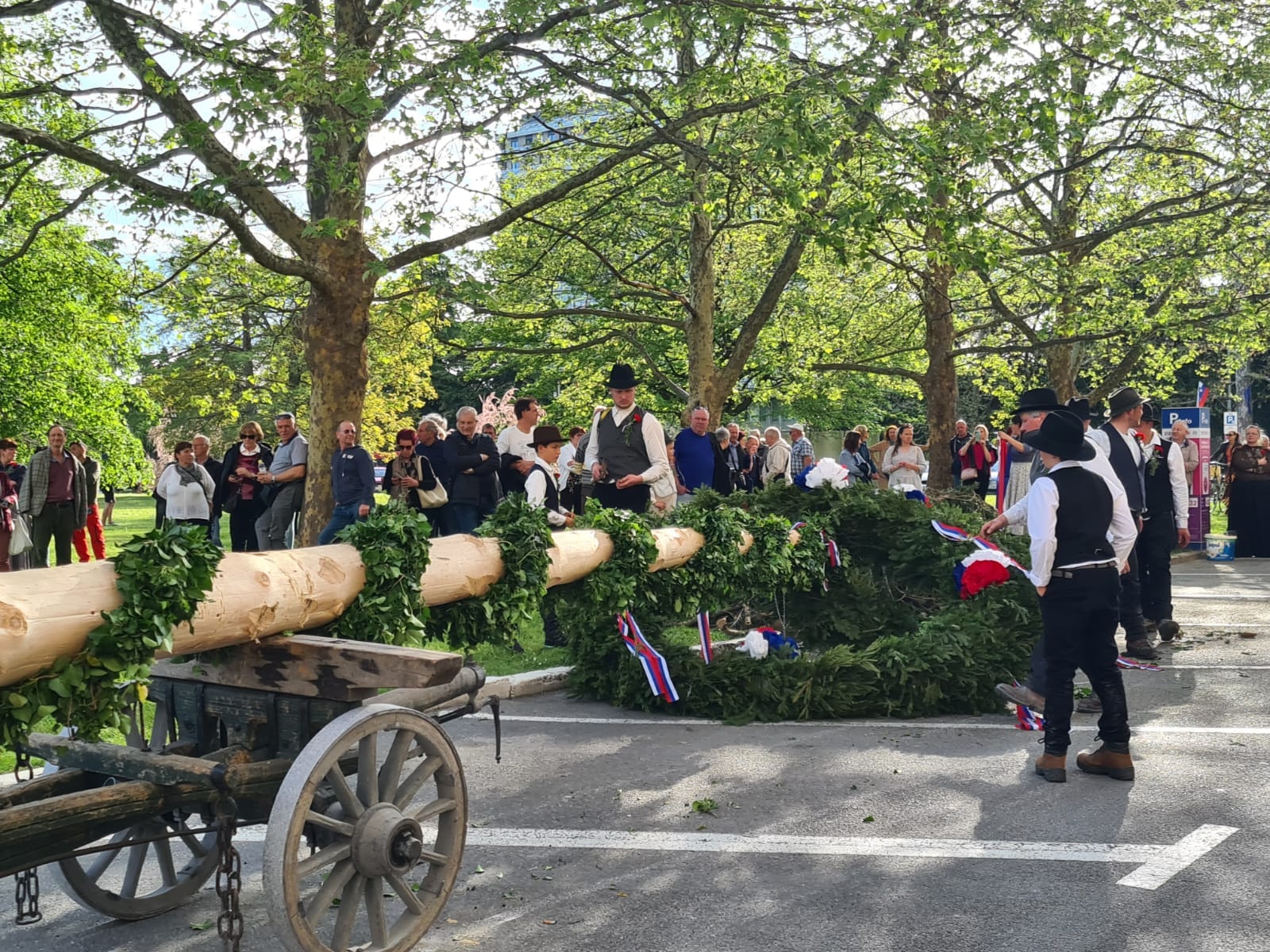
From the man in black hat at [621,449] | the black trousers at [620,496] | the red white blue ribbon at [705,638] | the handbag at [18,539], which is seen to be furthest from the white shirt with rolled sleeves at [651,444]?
the handbag at [18,539]

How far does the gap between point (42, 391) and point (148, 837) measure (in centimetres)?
2477

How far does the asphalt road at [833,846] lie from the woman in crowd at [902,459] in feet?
34.8

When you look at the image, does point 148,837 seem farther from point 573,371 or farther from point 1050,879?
point 573,371

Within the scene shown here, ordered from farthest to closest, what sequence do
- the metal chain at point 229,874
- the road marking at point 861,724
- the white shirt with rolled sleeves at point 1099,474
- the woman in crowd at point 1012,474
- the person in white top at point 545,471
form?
the woman in crowd at point 1012,474 → the person in white top at point 545,471 → the road marking at point 861,724 → the white shirt with rolled sleeves at point 1099,474 → the metal chain at point 229,874

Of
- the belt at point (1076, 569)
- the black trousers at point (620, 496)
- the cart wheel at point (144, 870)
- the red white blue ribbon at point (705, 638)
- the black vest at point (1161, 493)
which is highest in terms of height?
the black trousers at point (620, 496)

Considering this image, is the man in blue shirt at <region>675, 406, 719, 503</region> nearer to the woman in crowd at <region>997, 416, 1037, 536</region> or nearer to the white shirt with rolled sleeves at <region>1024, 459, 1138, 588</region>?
the woman in crowd at <region>997, 416, 1037, 536</region>

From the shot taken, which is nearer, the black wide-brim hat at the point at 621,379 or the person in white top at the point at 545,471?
the person in white top at the point at 545,471

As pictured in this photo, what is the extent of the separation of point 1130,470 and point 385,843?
24.4ft

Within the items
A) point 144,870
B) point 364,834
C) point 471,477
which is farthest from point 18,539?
point 364,834

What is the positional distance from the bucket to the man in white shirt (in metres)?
12.4

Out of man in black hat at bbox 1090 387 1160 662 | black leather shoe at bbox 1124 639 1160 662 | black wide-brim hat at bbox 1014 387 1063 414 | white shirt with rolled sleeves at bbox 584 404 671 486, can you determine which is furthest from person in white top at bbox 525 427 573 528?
black leather shoe at bbox 1124 639 1160 662

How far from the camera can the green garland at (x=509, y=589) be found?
5.63 meters

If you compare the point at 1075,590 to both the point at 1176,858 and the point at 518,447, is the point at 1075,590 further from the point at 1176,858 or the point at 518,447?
the point at 518,447

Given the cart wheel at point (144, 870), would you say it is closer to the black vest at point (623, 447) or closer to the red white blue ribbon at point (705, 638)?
the red white blue ribbon at point (705, 638)
